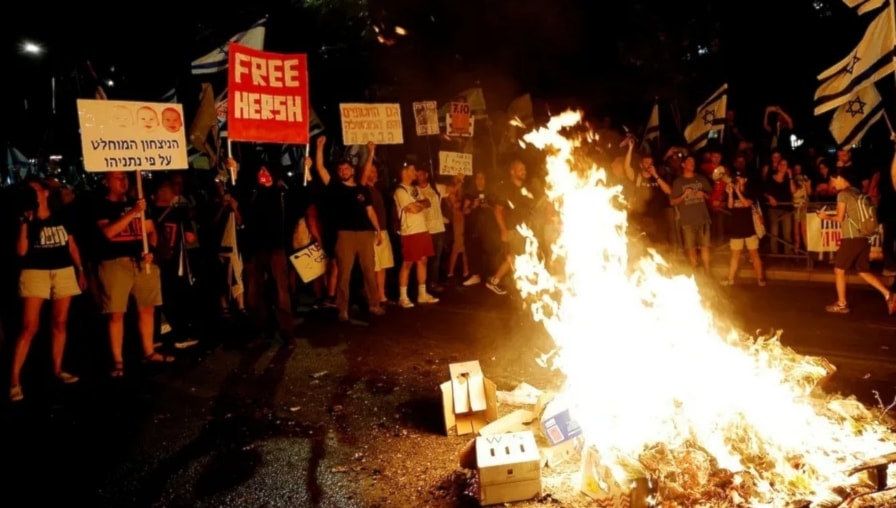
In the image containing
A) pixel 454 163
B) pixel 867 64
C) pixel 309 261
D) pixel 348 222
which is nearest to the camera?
pixel 867 64

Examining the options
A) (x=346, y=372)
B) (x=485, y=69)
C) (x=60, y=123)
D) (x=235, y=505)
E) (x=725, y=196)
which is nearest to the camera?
(x=235, y=505)

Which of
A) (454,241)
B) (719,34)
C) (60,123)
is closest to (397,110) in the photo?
(454,241)

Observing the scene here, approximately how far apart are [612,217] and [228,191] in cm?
591

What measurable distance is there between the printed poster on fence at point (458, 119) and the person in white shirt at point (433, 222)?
1793mm

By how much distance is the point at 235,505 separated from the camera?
14.4 ft

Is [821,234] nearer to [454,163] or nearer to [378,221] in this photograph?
[454,163]

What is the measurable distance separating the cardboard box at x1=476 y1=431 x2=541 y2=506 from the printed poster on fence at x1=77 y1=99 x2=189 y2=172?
5422 millimetres

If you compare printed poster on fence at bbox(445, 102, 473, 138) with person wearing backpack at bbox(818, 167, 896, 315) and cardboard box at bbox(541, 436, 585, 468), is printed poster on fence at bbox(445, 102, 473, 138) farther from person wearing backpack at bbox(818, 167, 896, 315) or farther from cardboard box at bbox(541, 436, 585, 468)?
cardboard box at bbox(541, 436, 585, 468)

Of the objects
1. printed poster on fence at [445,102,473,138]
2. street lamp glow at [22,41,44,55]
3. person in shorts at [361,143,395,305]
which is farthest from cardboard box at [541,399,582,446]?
street lamp glow at [22,41,44,55]

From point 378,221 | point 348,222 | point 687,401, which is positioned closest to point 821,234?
point 378,221

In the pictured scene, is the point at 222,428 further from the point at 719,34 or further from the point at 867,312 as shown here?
the point at 719,34

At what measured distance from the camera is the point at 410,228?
10297mm

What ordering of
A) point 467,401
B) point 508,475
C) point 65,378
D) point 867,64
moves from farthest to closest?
point 867,64 < point 65,378 < point 467,401 < point 508,475

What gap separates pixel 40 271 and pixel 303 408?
3190 mm
